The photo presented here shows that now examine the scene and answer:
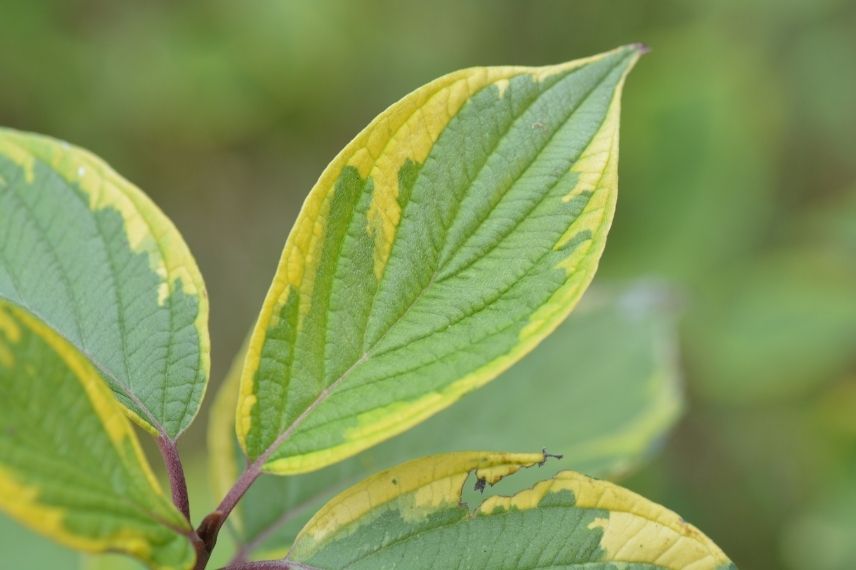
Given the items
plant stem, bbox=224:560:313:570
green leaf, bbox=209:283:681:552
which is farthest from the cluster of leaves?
green leaf, bbox=209:283:681:552

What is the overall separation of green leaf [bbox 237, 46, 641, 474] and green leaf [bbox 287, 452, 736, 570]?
5cm

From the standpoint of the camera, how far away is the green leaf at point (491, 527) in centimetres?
63

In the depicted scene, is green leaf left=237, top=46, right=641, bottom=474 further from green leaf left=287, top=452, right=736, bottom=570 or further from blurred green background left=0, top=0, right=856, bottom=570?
blurred green background left=0, top=0, right=856, bottom=570

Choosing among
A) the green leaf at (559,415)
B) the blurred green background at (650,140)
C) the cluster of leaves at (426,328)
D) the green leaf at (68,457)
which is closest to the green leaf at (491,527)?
the cluster of leaves at (426,328)

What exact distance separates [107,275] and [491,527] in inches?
14.7

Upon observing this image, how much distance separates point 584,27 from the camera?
9.06 feet

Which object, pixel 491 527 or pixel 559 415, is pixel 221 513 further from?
pixel 559 415

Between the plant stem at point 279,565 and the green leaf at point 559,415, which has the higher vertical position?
the plant stem at point 279,565

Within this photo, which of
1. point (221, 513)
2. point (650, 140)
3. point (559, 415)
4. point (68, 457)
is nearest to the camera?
point (68, 457)

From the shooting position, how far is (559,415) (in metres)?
1.15

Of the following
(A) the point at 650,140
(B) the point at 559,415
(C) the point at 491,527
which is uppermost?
(A) the point at 650,140

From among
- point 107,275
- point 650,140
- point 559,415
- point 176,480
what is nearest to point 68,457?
point 176,480

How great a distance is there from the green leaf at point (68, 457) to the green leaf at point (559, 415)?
0.40m

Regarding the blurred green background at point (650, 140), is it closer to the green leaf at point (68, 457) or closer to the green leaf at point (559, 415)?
the green leaf at point (559, 415)
